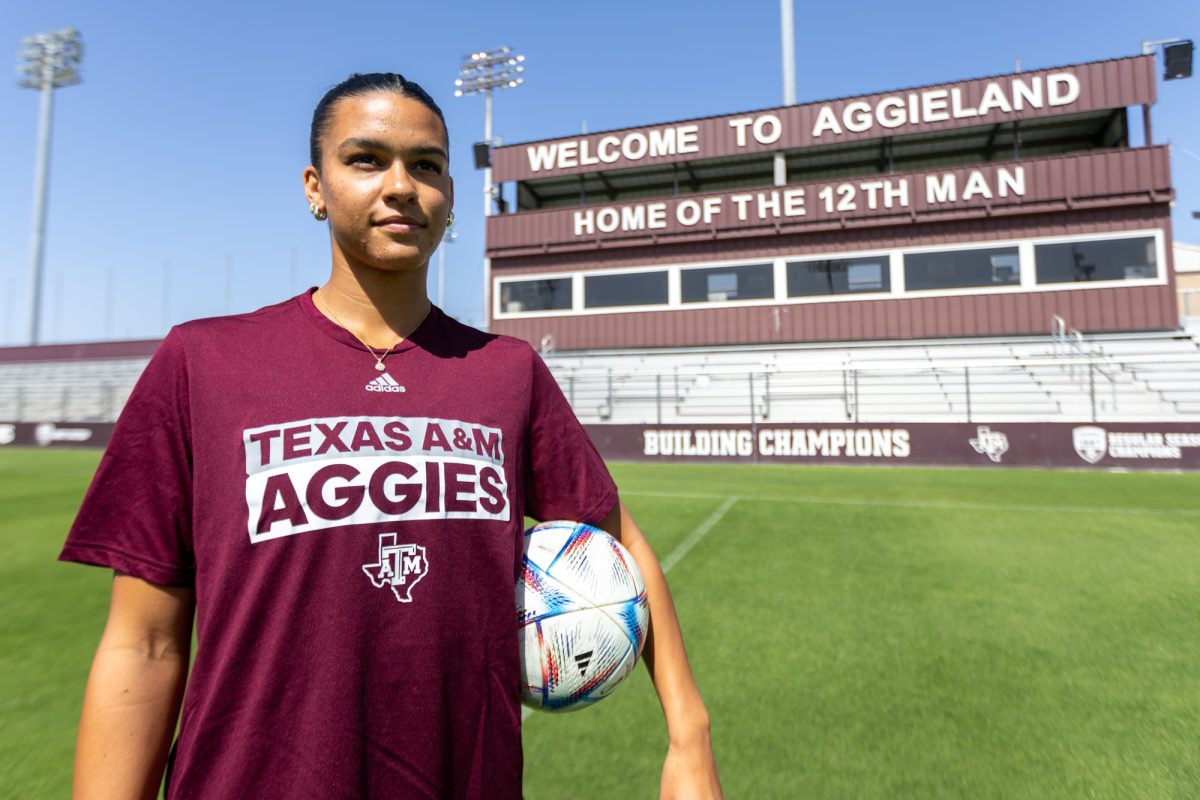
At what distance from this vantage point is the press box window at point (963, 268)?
19.4 meters

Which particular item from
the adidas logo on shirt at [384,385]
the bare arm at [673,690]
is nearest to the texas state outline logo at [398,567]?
the adidas logo on shirt at [384,385]

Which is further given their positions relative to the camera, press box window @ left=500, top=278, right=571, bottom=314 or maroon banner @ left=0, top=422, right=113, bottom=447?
press box window @ left=500, top=278, right=571, bottom=314

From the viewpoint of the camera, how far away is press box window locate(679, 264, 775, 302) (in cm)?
2158

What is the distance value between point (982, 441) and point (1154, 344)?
8868 millimetres

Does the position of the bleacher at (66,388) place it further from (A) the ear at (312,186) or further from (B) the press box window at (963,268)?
(A) the ear at (312,186)

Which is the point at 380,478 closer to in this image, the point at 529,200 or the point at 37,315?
the point at 529,200

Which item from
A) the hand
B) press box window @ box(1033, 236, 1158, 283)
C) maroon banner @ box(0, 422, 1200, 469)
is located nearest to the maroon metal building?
press box window @ box(1033, 236, 1158, 283)

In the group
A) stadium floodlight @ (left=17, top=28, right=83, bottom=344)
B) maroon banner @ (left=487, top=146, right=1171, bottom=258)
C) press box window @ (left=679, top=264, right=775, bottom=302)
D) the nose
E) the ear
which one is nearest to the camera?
the nose

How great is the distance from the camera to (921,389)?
17.6 metres

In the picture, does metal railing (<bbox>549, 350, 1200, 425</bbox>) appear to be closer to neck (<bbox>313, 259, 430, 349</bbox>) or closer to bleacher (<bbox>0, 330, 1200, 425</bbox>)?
bleacher (<bbox>0, 330, 1200, 425</bbox>)

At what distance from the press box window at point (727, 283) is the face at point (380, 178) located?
21211mm

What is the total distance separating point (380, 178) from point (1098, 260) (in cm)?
2306

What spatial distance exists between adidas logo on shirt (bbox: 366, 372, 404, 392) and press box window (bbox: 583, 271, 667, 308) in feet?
71.0

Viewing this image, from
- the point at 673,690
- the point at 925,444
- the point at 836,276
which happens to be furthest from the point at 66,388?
the point at 673,690
